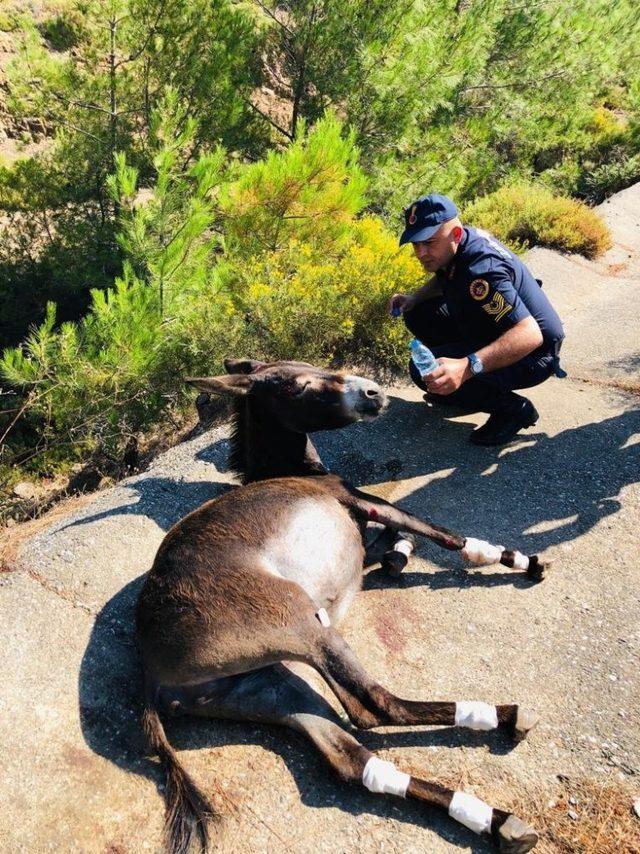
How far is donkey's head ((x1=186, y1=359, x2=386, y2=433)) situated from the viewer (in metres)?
4.11

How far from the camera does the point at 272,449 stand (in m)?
4.53

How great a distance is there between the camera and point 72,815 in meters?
2.86

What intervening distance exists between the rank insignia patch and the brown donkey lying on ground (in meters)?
1.13

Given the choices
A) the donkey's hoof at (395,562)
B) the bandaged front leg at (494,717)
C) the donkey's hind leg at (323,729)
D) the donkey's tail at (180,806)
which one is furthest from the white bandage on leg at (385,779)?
the donkey's hoof at (395,562)

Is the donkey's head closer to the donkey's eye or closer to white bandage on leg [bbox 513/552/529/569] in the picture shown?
the donkey's eye

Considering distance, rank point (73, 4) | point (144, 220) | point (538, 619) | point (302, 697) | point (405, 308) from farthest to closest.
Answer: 1. point (73, 4)
2. point (144, 220)
3. point (405, 308)
4. point (538, 619)
5. point (302, 697)

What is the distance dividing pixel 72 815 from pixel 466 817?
171 centimetres

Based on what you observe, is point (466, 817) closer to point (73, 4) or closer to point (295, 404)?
point (295, 404)

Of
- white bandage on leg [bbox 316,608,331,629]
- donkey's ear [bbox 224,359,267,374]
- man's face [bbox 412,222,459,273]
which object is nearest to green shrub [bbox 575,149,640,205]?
man's face [bbox 412,222,459,273]

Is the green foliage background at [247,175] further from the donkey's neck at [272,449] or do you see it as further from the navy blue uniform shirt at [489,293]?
the donkey's neck at [272,449]

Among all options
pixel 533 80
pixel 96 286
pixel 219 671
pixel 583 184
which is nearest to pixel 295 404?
pixel 219 671

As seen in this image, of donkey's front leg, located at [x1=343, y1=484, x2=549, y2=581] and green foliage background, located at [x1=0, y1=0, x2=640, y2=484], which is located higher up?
green foliage background, located at [x1=0, y1=0, x2=640, y2=484]

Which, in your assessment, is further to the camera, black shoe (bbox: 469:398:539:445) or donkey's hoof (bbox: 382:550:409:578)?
black shoe (bbox: 469:398:539:445)

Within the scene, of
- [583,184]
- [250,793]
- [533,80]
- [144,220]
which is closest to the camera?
[250,793]
